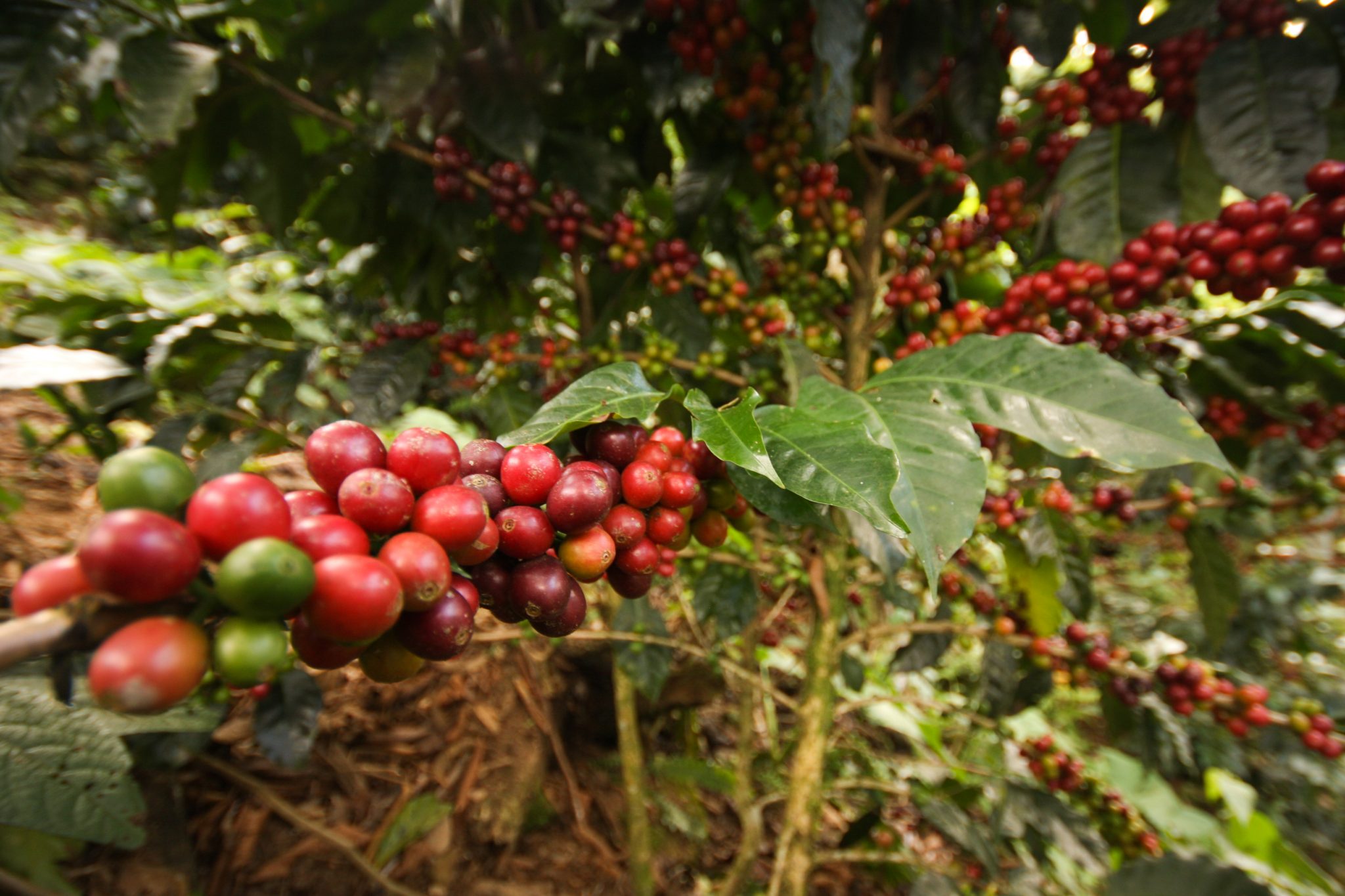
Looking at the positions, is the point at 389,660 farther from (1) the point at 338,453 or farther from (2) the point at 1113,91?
(2) the point at 1113,91

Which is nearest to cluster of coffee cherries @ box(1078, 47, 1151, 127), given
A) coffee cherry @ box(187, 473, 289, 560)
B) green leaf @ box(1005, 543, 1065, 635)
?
green leaf @ box(1005, 543, 1065, 635)

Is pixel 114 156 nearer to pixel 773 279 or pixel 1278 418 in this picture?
pixel 773 279

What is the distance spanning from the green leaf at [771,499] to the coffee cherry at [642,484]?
101 mm

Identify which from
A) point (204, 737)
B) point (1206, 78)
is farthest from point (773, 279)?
point (204, 737)

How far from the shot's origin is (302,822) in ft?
5.03

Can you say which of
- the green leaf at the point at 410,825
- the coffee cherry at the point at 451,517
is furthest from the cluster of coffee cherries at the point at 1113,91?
the green leaf at the point at 410,825

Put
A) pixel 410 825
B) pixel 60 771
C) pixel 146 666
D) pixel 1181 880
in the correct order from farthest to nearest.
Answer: pixel 410 825, pixel 1181 880, pixel 60 771, pixel 146 666

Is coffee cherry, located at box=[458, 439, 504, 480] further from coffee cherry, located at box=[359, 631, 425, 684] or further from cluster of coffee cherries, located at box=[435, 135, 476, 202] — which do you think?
cluster of coffee cherries, located at box=[435, 135, 476, 202]

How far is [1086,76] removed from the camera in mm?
1200

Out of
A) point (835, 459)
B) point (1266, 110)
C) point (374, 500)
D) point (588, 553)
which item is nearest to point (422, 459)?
point (374, 500)

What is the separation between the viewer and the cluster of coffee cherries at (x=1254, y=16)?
1034 millimetres

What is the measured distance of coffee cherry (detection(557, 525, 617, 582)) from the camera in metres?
0.53

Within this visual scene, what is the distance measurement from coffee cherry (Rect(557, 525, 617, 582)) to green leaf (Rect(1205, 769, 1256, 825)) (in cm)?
309

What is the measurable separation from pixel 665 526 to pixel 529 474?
16cm
